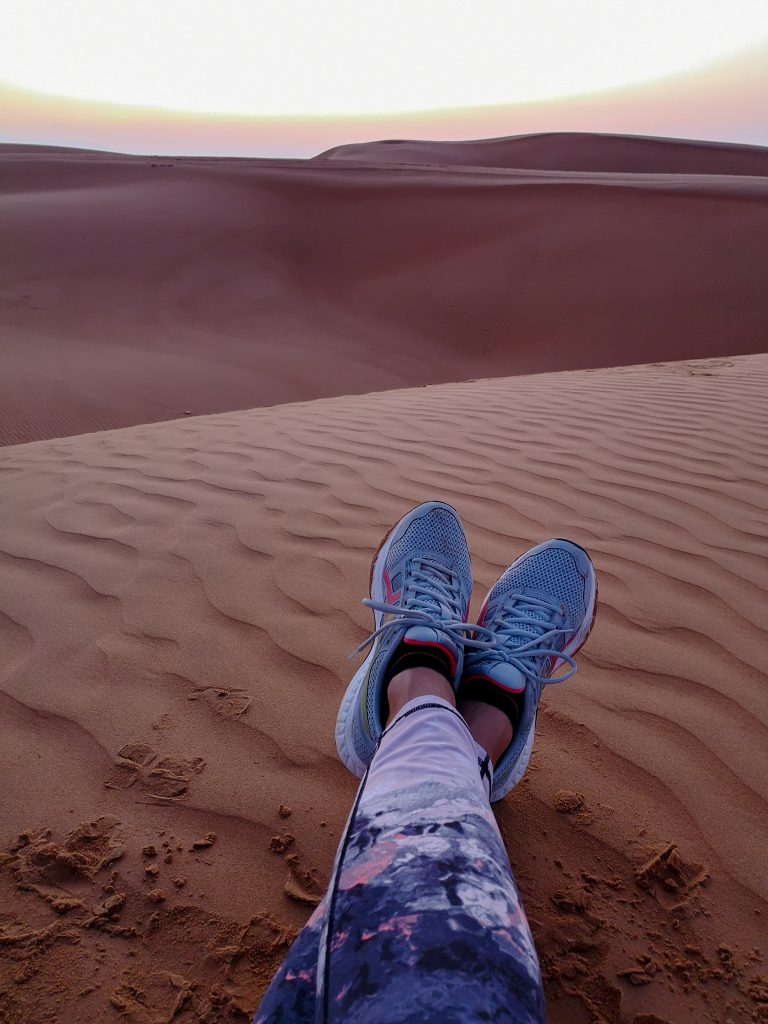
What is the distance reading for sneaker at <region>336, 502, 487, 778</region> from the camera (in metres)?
1.37

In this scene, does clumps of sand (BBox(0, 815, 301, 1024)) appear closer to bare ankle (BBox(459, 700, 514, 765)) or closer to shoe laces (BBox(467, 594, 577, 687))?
bare ankle (BBox(459, 700, 514, 765))

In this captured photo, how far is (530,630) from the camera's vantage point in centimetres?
166

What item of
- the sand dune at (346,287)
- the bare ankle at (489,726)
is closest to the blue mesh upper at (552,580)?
the bare ankle at (489,726)

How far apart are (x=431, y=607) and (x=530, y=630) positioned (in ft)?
0.82

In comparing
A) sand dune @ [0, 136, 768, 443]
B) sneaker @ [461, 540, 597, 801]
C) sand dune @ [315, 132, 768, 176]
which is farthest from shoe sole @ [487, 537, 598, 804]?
sand dune @ [315, 132, 768, 176]

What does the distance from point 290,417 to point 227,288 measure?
9.71 meters

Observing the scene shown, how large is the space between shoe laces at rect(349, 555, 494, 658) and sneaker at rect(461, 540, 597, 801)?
57mm

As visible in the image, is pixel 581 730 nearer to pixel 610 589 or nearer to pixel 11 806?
pixel 610 589

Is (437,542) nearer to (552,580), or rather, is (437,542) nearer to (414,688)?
(552,580)

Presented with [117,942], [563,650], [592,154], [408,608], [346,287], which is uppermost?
[592,154]

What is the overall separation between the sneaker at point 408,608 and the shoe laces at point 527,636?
63 mm

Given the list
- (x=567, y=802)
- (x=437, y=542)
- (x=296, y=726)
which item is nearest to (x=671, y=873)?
(x=567, y=802)

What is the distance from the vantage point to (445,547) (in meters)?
1.91

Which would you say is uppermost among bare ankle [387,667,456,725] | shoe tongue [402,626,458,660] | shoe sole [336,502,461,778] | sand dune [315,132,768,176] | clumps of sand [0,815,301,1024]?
sand dune [315,132,768,176]
